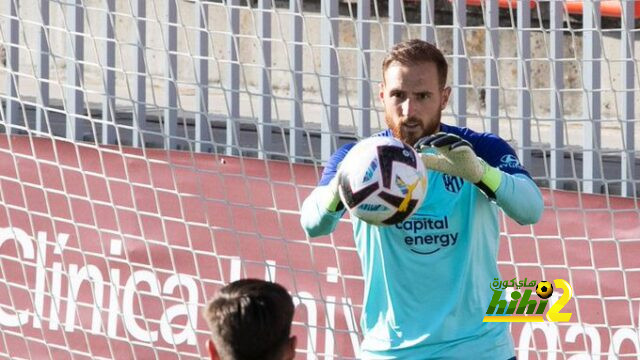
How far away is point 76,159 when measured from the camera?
5.87m

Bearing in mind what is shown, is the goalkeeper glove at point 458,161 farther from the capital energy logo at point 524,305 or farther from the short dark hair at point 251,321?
the short dark hair at point 251,321

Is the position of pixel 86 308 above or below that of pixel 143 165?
below

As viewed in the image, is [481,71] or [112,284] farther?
[481,71]

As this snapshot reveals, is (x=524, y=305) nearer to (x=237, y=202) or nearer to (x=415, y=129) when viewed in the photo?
(x=415, y=129)

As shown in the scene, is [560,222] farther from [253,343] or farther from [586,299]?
[253,343]

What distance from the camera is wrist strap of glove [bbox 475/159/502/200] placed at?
3.45 metres

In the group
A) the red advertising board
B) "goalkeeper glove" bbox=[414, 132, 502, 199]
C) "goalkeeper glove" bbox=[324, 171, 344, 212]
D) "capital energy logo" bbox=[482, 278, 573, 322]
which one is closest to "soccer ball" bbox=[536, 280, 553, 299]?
"capital energy logo" bbox=[482, 278, 573, 322]

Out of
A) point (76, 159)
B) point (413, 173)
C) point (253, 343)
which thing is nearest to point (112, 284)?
point (76, 159)

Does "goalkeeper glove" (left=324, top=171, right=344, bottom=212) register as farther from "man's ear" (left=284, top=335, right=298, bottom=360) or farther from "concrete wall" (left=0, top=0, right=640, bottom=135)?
"concrete wall" (left=0, top=0, right=640, bottom=135)

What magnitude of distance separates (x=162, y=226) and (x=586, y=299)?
1.80 meters

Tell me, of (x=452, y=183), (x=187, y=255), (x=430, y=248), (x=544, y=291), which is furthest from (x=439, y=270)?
(x=187, y=255)

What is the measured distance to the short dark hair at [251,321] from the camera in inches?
97.9

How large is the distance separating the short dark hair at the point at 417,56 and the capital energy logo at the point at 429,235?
0.37 metres

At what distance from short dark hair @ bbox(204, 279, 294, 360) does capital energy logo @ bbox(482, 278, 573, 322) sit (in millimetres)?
1168
